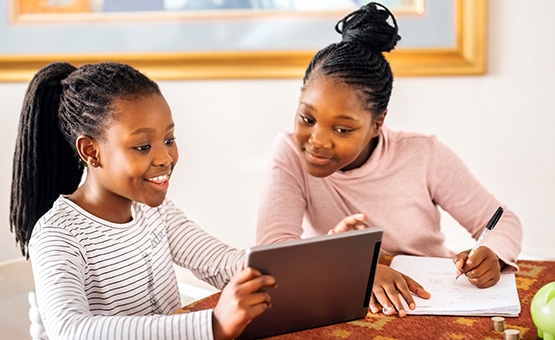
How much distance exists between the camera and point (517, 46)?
2.09 metres

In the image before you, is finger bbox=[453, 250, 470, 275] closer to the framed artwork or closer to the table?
the table

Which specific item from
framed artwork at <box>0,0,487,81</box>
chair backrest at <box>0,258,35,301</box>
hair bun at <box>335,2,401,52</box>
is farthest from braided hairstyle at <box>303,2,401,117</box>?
chair backrest at <box>0,258,35,301</box>

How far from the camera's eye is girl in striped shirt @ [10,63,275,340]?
1.03m

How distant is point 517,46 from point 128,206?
130cm

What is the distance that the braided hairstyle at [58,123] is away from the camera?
1253 mm

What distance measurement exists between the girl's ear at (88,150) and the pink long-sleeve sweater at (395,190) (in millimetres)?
448

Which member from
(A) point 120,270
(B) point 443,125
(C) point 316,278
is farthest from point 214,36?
(C) point 316,278

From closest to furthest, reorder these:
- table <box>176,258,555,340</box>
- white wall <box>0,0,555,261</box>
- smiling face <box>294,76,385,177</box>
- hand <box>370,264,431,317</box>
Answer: table <box>176,258,555,340</box> → hand <box>370,264,431,317</box> → smiling face <box>294,76,385,177</box> → white wall <box>0,0,555,261</box>

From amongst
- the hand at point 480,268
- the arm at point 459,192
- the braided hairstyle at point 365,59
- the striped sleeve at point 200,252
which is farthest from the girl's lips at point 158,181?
the arm at point 459,192

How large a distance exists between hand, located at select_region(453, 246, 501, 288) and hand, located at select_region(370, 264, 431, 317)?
0.33 feet

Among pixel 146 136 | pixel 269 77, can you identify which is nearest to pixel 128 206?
Answer: pixel 146 136

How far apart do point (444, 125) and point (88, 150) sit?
1.21 meters

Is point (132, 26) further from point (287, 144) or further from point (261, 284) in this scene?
point (261, 284)

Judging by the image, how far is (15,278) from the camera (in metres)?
1.66
